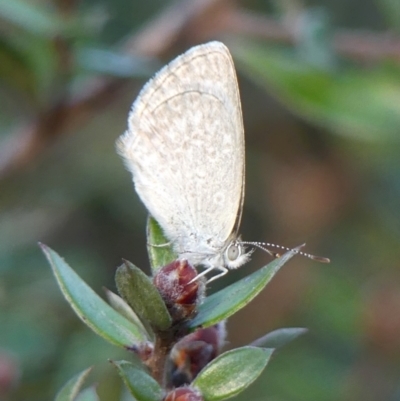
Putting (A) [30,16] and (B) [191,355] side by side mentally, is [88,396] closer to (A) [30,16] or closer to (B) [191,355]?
(B) [191,355]

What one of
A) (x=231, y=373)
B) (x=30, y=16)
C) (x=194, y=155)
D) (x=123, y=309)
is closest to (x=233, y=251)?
(x=194, y=155)

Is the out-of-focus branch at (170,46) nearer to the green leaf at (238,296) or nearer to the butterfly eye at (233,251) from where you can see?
the butterfly eye at (233,251)

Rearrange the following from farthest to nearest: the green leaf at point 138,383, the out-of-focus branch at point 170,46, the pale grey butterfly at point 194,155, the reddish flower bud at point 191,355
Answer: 1. the out-of-focus branch at point 170,46
2. the pale grey butterfly at point 194,155
3. the reddish flower bud at point 191,355
4. the green leaf at point 138,383

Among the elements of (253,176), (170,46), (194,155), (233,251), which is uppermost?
(170,46)

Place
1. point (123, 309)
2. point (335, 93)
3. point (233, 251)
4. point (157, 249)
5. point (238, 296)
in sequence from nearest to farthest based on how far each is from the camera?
point (238, 296), point (123, 309), point (157, 249), point (233, 251), point (335, 93)

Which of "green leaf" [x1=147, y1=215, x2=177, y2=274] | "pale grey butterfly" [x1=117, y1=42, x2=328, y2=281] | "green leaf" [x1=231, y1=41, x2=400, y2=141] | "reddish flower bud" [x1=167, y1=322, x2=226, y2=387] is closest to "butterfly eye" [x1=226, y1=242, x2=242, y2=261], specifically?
"pale grey butterfly" [x1=117, y1=42, x2=328, y2=281]

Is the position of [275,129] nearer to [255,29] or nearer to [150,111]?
[255,29]

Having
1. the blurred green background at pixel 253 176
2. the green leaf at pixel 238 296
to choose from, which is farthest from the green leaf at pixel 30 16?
the green leaf at pixel 238 296
